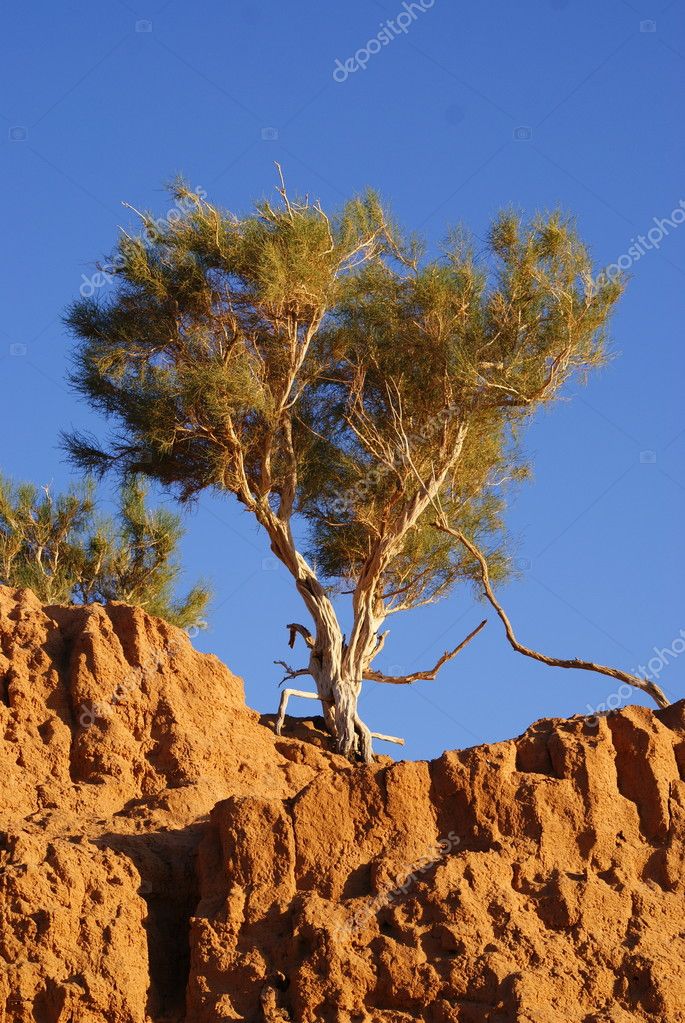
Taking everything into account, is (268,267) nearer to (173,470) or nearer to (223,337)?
(223,337)

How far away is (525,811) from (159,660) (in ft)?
11.0

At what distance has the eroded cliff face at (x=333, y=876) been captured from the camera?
10.0 m

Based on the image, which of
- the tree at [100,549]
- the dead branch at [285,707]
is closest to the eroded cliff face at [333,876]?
the dead branch at [285,707]

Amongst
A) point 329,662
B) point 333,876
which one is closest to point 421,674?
point 329,662

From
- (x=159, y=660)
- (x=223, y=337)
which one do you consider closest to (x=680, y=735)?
(x=159, y=660)

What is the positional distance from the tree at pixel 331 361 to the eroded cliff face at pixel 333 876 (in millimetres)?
5929

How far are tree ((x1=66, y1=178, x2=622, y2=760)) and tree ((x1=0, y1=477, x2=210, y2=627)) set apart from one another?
15.9 ft

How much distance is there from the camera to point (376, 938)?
33.5 feet

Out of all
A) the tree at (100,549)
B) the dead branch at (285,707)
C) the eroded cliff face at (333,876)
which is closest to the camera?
the eroded cliff face at (333,876)

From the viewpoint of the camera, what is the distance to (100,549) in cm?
2406

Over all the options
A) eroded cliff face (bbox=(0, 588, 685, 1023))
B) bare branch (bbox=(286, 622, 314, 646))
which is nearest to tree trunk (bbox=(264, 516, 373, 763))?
bare branch (bbox=(286, 622, 314, 646))

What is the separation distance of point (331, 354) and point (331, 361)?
0.08 metres

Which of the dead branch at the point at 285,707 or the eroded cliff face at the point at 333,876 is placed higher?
the dead branch at the point at 285,707

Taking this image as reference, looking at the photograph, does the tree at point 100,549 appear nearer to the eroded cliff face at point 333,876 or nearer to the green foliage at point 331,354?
the green foliage at point 331,354
